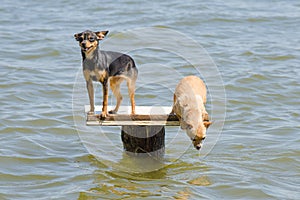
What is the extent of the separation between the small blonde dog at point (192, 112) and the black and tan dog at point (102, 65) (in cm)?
62

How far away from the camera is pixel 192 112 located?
25.7 feet

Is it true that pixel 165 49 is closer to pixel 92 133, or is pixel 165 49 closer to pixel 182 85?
pixel 92 133

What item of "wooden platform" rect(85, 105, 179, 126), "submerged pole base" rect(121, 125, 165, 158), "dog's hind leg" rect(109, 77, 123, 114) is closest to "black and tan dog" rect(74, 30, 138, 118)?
"dog's hind leg" rect(109, 77, 123, 114)

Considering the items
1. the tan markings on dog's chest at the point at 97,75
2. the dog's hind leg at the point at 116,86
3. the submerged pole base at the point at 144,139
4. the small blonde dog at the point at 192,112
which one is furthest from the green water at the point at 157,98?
the tan markings on dog's chest at the point at 97,75

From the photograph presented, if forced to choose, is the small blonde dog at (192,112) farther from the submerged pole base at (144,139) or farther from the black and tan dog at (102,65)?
the black and tan dog at (102,65)

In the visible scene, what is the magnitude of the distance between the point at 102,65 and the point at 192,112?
3.97 feet

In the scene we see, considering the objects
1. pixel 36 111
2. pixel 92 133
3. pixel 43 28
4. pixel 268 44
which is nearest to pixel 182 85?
pixel 92 133

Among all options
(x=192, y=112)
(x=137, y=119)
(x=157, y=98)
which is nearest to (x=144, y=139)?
(x=137, y=119)

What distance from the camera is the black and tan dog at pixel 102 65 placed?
7.42m

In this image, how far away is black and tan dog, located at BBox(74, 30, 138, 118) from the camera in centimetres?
742

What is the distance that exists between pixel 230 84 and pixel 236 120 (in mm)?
2084

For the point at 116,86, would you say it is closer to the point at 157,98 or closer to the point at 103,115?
the point at 103,115

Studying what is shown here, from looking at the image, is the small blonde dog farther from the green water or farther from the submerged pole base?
the green water

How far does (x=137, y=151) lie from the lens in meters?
8.91
